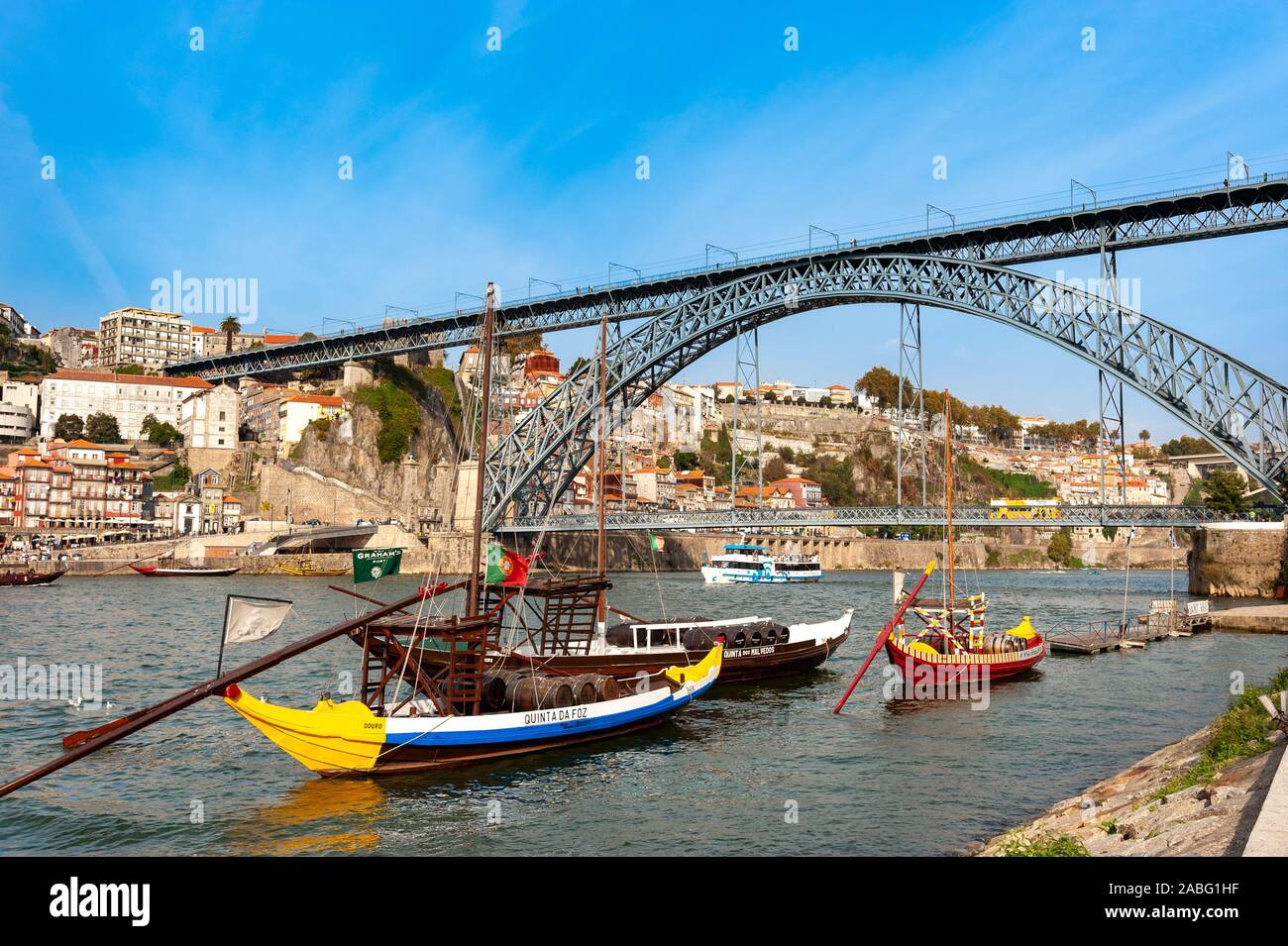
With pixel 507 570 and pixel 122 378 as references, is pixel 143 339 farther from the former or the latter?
pixel 507 570

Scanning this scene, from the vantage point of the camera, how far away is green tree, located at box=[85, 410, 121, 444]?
8594cm

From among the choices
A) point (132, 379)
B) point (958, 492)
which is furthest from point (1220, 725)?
point (958, 492)

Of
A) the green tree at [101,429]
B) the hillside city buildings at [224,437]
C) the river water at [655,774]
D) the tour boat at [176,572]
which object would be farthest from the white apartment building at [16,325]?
the river water at [655,774]

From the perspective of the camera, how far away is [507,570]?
59.3 ft

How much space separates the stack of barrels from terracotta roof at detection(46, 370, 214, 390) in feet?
275

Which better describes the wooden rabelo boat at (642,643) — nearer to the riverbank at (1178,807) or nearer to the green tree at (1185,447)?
the riverbank at (1178,807)

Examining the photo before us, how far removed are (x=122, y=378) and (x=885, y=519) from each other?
7399cm

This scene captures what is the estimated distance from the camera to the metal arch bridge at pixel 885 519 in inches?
1781

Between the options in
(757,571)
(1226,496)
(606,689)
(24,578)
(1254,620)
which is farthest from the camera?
(757,571)

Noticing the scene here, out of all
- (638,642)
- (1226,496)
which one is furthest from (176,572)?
(1226,496)

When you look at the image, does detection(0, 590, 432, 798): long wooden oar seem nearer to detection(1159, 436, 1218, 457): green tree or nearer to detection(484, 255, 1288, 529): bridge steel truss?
detection(484, 255, 1288, 529): bridge steel truss

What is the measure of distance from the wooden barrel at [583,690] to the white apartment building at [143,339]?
374ft
